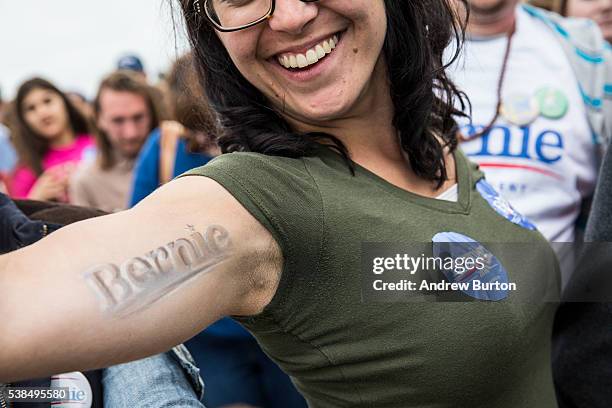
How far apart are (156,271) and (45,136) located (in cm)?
355

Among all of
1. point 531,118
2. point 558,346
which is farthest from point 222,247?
point 531,118

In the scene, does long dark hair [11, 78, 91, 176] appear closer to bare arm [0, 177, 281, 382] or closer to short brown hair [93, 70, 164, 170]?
short brown hair [93, 70, 164, 170]

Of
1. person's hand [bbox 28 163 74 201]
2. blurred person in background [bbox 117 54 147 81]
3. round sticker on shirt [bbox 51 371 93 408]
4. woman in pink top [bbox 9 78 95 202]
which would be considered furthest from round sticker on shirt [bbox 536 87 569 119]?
blurred person in background [bbox 117 54 147 81]

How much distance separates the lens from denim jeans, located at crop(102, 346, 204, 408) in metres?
1.03

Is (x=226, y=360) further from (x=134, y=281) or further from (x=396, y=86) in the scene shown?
(x=134, y=281)

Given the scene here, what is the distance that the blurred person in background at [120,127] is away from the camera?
3.51 m

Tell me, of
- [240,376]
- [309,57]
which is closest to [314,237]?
[309,57]

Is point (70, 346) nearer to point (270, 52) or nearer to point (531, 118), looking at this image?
point (270, 52)

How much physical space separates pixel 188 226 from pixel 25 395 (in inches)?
14.7

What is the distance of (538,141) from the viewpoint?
6.09 ft

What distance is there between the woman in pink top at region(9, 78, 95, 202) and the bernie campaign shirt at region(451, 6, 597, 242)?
2624mm

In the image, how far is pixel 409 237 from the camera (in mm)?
1017

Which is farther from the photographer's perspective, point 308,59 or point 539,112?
point 539,112

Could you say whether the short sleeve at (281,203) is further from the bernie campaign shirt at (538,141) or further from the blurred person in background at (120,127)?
the blurred person in background at (120,127)
